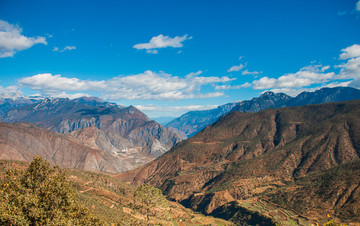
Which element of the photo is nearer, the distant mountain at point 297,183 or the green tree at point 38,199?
the green tree at point 38,199

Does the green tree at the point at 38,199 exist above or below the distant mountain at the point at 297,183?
above

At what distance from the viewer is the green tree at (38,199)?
22.2 metres

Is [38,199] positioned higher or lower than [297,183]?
higher

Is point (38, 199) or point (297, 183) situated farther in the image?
point (297, 183)

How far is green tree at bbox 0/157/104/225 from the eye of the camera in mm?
22184

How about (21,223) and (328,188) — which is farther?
Answer: (328,188)

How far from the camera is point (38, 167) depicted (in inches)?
1059

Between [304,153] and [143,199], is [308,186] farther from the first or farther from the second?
[143,199]

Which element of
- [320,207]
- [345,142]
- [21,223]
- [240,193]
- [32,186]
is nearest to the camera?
[21,223]

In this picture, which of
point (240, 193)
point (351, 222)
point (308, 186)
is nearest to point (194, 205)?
point (240, 193)

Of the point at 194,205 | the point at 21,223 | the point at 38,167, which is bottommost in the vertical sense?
the point at 194,205

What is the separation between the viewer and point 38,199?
24.2 meters

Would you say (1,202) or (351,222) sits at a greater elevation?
(1,202)

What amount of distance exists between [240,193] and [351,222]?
224ft
